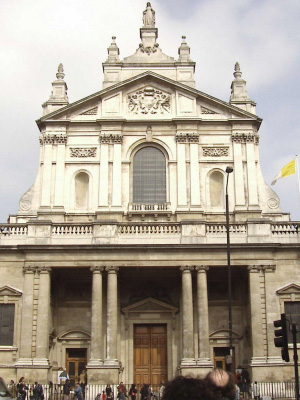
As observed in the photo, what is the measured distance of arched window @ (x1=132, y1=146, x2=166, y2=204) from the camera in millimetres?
33812

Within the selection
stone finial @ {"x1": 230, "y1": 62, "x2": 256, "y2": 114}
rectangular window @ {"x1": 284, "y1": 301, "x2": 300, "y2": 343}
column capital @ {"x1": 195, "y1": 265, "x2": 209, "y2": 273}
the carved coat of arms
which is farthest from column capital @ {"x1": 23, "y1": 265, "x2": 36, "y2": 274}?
stone finial @ {"x1": 230, "y1": 62, "x2": 256, "y2": 114}

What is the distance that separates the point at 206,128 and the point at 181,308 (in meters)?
10.7

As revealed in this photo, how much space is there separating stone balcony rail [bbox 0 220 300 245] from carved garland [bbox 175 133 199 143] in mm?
6068

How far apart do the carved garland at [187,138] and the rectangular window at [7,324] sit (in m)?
13.1

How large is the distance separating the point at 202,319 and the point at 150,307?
3.88 meters

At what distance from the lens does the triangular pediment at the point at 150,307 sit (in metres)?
31.7

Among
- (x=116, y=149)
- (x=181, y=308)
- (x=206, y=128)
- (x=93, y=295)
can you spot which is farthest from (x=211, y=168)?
(x=93, y=295)

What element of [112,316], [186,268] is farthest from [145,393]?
[186,268]

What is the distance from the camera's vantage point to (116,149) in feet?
113

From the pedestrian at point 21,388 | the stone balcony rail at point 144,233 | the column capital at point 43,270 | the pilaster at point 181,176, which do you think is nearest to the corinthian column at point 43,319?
the column capital at point 43,270

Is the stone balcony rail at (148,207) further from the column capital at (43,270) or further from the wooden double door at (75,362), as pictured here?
the wooden double door at (75,362)

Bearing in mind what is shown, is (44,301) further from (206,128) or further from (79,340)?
(206,128)

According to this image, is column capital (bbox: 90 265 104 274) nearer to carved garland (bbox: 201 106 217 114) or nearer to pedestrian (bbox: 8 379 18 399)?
pedestrian (bbox: 8 379 18 399)

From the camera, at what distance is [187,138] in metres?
34.6
